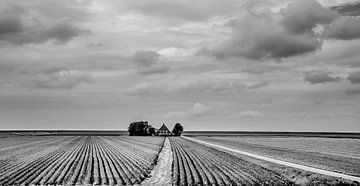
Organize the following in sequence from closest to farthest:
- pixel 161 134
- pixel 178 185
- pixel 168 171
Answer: pixel 178 185, pixel 168 171, pixel 161 134

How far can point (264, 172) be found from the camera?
28.8 m

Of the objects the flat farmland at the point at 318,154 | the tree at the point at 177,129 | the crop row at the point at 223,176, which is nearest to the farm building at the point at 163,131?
the tree at the point at 177,129

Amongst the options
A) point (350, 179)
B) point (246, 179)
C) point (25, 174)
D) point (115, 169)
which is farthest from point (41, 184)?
point (350, 179)

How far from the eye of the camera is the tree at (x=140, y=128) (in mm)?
143125

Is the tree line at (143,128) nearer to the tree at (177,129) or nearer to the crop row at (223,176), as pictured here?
the tree at (177,129)

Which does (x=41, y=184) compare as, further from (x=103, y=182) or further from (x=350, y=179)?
(x=350, y=179)

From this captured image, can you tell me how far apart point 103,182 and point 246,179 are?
289 inches

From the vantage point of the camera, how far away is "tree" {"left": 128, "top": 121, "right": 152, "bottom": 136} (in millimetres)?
143125

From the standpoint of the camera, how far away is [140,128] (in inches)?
5630

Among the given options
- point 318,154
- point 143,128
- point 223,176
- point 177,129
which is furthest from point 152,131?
point 223,176

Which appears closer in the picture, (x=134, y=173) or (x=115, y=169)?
(x=134, y=173)

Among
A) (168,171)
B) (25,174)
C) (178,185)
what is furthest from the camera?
(168,171)

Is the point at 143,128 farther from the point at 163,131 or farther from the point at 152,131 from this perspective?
the point at 163,131

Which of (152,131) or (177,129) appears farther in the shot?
(152,131)
